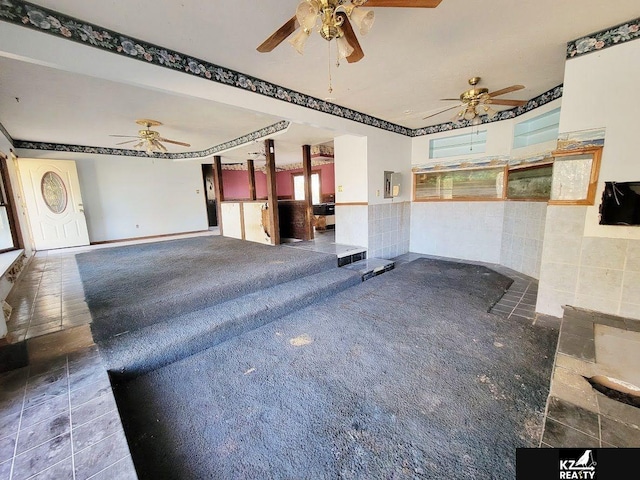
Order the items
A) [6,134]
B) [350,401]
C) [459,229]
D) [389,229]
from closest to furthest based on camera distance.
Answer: [350,401] < [6,134] < [459,229] < [389,229]

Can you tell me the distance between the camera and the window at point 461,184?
183 inches

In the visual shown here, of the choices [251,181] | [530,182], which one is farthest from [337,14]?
[251,181]

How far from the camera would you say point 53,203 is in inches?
225

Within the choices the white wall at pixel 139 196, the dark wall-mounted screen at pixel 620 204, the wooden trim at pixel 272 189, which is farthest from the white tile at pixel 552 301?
the white wall at pixel 139 196

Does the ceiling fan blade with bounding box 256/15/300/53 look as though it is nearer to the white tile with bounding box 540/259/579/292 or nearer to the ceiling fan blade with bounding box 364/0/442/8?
the ceiling fan blade with bounding box 364/0/442/8

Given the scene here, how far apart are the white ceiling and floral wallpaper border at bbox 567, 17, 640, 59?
0.28 ft

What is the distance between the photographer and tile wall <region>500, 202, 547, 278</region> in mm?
3756

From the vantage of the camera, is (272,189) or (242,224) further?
(242,224)

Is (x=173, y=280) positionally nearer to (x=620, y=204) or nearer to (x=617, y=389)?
(x=617, y=389)

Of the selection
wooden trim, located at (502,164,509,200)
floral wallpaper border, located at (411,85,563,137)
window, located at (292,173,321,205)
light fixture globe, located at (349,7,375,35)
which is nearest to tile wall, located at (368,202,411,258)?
floral wallpaper border, located at (411,85,563,137)

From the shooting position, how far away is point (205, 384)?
1.90 m

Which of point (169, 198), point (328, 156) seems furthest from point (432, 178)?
point (169, 198)

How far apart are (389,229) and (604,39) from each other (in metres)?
3.56

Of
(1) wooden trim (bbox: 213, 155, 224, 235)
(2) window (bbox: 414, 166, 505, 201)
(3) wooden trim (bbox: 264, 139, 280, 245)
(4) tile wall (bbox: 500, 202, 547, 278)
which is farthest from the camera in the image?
(1) wooden trim (bbox: 213, 155, 224, 235)
